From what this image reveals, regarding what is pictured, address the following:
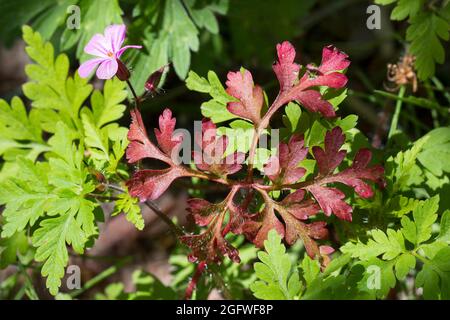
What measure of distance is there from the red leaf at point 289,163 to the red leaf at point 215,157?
10 centimetres

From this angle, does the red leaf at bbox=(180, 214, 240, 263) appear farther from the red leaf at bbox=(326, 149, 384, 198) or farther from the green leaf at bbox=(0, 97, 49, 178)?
the green leaf at bbox=(0, 97, 49, 178)

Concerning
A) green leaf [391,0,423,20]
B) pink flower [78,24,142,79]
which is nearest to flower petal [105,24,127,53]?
pink flower [78,24,142,79]

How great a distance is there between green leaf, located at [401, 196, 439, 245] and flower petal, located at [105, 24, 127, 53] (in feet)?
3.11

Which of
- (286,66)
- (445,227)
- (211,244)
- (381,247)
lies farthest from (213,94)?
(445,227)

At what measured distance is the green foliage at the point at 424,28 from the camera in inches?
76.8

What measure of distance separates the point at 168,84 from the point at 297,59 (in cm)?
78

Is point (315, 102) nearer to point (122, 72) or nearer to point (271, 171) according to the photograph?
point (271, 171)

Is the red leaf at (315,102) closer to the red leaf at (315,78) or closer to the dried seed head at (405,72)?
the red leaf at (315,78)

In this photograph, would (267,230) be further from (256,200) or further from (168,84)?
(168,84)

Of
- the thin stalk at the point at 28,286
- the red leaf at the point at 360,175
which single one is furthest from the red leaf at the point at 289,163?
the thin stalk at the point at 28,286

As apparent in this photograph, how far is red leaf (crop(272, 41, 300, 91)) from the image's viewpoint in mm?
1624
